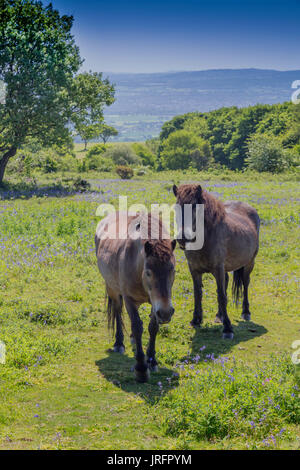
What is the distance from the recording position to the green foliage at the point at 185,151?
3376 inches

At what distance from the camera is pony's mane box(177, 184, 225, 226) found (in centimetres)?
866

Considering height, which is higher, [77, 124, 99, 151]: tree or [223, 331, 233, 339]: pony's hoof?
[77, 124, 99, 151]: tree

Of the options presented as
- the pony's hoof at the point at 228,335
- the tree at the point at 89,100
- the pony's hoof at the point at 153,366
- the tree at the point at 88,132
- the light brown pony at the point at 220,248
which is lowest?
the pony's hoof at the point at 228,335

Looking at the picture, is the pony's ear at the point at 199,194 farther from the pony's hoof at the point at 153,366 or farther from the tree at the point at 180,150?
the tree at the point at 180,150

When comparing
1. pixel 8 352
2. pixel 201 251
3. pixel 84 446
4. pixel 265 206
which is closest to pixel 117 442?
pixel 84 446

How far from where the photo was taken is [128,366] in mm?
7523

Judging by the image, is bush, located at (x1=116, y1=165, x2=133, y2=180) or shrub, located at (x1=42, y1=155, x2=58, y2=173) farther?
shrub, located at (x1=42, y1=155, x2=58, y2=173)

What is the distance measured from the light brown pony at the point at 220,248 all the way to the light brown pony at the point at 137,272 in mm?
1525

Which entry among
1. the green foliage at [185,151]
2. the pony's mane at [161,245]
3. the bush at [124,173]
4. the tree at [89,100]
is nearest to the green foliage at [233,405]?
the pony's mane at [161,245]

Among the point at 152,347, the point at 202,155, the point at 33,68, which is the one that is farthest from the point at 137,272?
the point at 202,155

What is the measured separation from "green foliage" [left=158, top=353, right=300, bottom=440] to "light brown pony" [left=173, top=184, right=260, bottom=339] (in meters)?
3.13

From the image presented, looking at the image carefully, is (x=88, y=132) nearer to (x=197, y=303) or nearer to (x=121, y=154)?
(x=197, y=303)

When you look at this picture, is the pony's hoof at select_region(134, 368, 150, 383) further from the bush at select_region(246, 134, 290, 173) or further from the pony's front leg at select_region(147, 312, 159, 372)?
the bush at select_region(246, 134, 290, 173)

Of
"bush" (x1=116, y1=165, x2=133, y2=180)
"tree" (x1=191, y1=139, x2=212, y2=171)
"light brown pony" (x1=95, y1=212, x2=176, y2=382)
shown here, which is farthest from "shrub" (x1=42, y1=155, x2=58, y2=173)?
"tree" (x1=191, y1=139, x2=212, y2=171)
